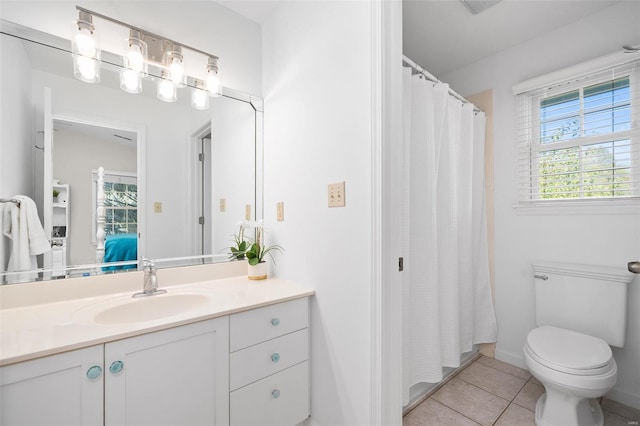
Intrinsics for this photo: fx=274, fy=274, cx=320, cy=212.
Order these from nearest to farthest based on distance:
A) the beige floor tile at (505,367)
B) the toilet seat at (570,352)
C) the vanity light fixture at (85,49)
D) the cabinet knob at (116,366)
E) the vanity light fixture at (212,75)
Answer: the cabinet knob at (116,366) → the vanity light fixture at (85,49) → the toilet seat at (570,352) → the vanity light fixture at (212,75) → the beige floor tile at (505,367)

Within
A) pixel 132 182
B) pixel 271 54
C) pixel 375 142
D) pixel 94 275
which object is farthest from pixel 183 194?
pixel 375 142

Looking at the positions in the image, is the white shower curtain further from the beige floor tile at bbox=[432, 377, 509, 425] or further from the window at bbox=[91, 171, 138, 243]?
the window at bbox=[91, 171, 138, 243]

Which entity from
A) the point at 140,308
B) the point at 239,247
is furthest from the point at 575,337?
the point at 140,308

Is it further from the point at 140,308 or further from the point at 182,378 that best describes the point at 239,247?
the point at 182,378

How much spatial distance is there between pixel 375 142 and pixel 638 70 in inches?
70.6

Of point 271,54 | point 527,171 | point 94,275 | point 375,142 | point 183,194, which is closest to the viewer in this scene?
point 375,142

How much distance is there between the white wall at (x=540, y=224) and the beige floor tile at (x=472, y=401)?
0.53m

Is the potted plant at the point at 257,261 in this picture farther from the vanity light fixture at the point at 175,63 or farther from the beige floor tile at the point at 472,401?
the beige floor tile at the point at 472,401

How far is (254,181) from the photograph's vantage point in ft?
5.82

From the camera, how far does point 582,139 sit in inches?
71.2

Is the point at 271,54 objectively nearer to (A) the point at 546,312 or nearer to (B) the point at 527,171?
(B) the point at 527,171

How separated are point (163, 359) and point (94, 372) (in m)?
0.19

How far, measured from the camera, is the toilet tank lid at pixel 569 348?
133cm

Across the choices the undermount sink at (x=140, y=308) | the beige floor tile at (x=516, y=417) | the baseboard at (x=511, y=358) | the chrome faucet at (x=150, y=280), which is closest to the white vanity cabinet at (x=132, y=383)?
the undermount sink at (x=140, y=308)
